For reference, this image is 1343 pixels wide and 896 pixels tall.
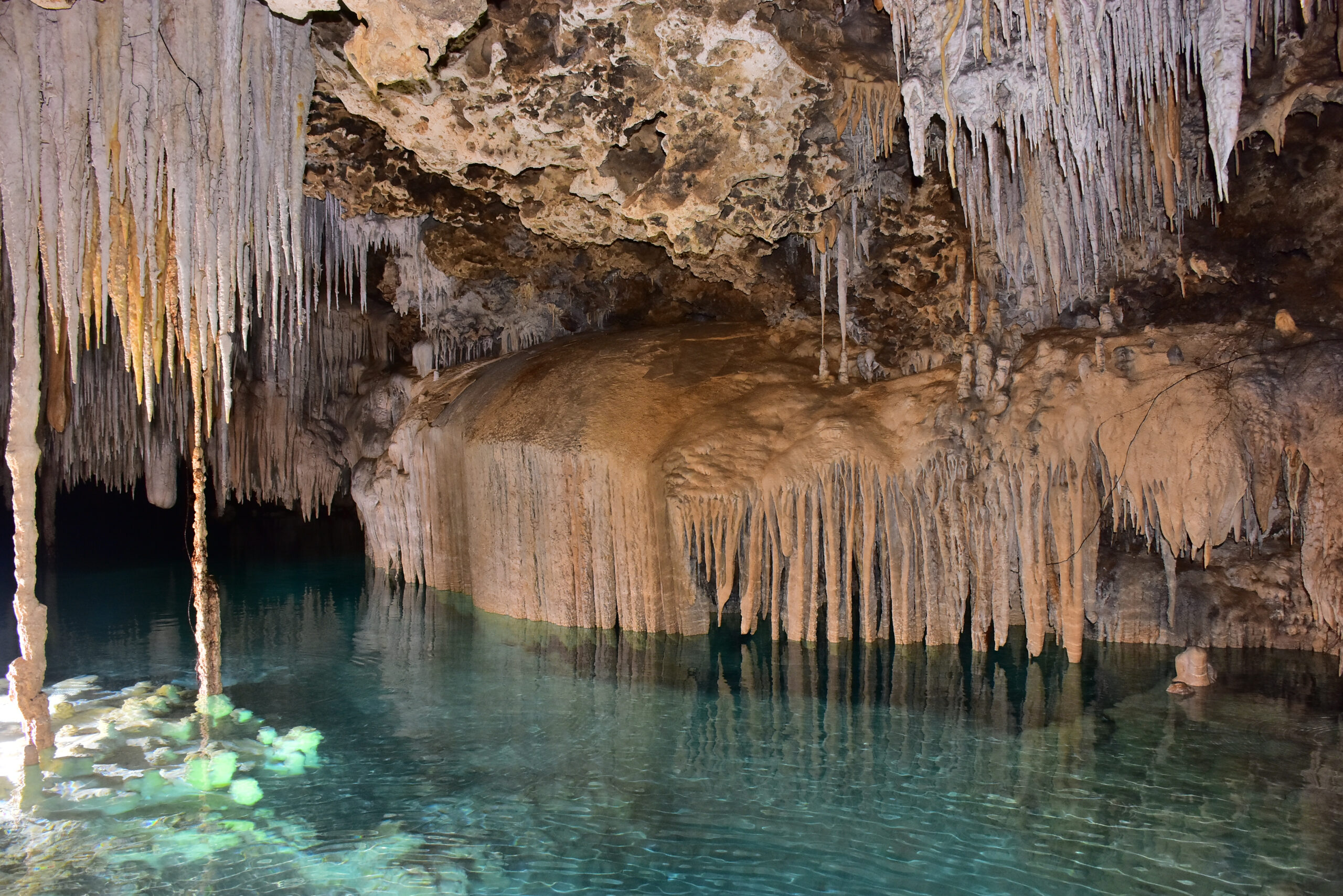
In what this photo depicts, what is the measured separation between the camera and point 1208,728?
640 cm

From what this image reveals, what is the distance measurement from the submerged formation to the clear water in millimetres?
872

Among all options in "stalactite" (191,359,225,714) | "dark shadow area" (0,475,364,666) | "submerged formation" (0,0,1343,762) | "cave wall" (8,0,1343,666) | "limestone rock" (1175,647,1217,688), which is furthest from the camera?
"dark shadow area" (0,475,364,666)

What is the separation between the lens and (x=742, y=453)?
9.09m

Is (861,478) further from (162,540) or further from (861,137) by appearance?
(162,540)

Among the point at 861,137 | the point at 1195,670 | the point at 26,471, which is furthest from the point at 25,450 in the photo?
the point at 1195,670

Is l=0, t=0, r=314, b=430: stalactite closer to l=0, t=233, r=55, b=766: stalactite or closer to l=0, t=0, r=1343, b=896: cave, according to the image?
l=0, t=0, r=1343, b=896: cave

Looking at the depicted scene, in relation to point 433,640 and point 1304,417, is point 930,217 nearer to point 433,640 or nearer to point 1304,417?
point 1304,417

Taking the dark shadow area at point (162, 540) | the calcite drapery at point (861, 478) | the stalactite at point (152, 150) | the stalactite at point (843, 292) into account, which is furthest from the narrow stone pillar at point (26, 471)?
the stalactite at point (843, 292)

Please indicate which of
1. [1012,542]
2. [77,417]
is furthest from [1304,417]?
[77,417]

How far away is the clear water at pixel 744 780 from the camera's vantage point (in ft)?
15.3

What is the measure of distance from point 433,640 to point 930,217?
616 cm

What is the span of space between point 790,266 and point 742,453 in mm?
2415

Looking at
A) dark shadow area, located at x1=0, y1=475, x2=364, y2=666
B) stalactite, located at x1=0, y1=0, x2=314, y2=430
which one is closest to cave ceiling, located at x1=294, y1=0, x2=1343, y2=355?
stalactite, located at x1=0, y1=0, x2=314, y2=430

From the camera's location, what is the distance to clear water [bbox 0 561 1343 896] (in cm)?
466
